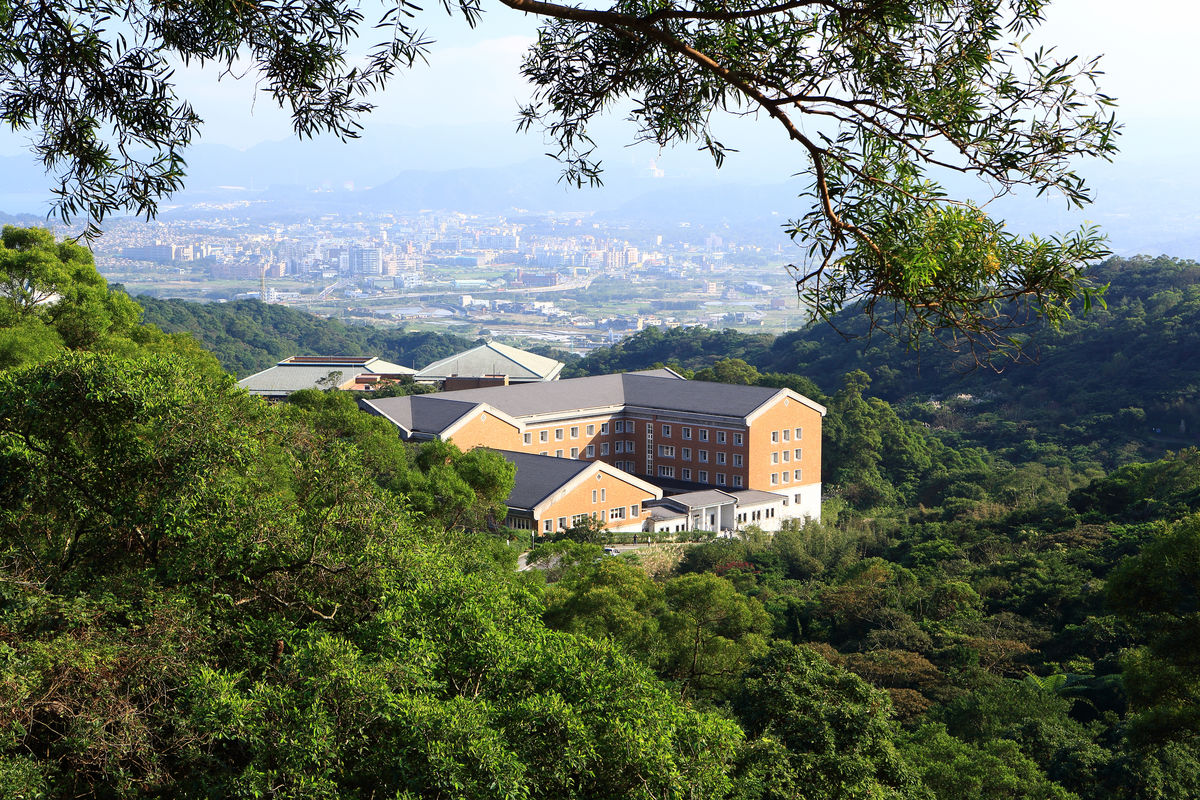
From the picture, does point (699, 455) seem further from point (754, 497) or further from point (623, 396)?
point (623, 396)

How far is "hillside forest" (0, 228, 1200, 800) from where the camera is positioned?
5.37 meters

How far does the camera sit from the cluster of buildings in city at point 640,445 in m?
29.1

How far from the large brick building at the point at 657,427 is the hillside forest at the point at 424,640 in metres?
13.0

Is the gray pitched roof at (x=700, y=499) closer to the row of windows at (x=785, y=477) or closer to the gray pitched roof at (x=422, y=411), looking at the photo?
the row of windows at (x=785, y=477)

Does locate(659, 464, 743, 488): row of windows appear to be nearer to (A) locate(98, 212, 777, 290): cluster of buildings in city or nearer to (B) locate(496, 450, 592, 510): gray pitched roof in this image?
(B) locate(496, 450, 592, 510): gray pitched roof

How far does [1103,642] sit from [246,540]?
45.0ft

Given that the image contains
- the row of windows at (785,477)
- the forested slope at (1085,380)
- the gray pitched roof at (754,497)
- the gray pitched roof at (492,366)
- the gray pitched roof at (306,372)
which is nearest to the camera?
the gray pitched roof at (754,497)

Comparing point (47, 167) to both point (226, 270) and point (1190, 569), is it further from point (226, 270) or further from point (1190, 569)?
point (226, 270)

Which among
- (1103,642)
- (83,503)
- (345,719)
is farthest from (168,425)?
(1103,642)

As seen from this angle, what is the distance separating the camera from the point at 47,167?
18.0ft

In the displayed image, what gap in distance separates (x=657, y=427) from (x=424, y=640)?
3071cm

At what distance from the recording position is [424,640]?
5949 millimetres

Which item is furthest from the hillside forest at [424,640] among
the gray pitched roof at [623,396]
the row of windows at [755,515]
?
the gray pitched roof at [623,396]

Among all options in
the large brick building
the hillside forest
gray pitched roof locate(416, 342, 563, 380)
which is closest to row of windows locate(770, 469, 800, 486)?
the large brick building
